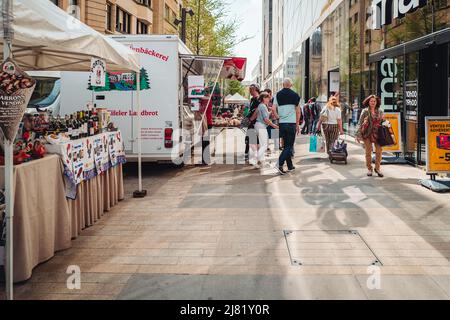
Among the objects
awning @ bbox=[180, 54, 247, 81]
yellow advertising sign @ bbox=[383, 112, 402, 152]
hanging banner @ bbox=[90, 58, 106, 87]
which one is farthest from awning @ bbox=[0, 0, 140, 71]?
yellow advertising sign @ bbox=[383, 112, 402, 152]

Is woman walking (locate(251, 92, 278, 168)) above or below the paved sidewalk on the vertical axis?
above

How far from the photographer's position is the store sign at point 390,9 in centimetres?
1184

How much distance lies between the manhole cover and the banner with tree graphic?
212 inches

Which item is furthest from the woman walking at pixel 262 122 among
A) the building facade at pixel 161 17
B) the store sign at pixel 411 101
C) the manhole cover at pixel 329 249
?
the building facade at pixel 161 17

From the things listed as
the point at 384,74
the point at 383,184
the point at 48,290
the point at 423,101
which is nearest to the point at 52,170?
the point at 48,290

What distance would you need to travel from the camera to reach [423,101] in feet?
38.1

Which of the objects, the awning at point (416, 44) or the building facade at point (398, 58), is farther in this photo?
the building facade at point (398, 58)

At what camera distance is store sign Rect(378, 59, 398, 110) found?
1365cm

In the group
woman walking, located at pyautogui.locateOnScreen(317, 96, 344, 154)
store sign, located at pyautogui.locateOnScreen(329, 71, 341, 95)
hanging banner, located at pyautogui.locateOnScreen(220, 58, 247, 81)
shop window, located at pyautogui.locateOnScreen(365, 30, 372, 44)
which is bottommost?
woman walking, located at pyautogui.locateOnScreen(317, 96, 344, 154)

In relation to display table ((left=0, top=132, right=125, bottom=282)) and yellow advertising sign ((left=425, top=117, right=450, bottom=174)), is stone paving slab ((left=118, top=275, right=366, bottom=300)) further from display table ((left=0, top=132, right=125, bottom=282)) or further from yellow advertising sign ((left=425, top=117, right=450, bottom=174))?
yellow advertising sign ((left=425, top=117, right=450, bottom=174))

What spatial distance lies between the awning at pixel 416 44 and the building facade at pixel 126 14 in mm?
12930

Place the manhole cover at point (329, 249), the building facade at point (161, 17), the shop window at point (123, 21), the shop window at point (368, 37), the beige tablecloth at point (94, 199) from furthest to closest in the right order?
1. the building facade at point (161, 17)
2. the shop window at point (123, 21)
3. the shop window at point (368, 37)
4. the beige tablecloth at point (94, 199)
5. the manhole cover at point (329, 249)

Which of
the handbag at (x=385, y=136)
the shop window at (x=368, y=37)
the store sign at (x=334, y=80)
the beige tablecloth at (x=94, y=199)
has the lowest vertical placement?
the beige tablecloth at (x=94, y=199)

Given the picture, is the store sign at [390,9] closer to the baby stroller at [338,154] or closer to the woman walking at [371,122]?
the woman walking at [371,122]
